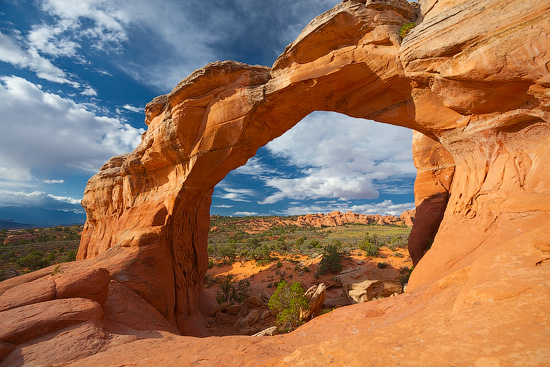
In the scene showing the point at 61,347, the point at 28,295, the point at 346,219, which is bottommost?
the point at 61,347

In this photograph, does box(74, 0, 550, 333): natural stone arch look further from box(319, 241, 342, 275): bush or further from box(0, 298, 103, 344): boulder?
box(319, 241, 342, 275): bush

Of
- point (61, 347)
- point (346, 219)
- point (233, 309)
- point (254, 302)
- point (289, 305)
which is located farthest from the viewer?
point (346, 219)

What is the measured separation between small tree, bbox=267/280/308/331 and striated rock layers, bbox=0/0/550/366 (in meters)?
3.70

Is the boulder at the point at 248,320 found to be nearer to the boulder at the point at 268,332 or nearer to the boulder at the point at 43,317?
the boulder at the point at 268,332

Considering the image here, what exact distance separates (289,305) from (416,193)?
9.80m

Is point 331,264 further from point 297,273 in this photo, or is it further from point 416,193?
point 416,193

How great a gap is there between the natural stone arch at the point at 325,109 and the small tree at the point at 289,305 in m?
4.41

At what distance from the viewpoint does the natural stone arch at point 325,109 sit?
6547 mm

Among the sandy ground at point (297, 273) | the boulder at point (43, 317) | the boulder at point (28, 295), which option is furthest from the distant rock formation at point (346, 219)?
the boulder at point (43, 317)

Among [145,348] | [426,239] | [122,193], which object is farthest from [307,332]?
[122,193]

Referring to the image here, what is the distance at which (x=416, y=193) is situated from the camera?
13711 millimetres

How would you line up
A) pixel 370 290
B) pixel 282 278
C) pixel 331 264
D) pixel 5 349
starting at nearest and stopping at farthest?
pixel 5 349 → pixel 370 290 → pixel 331 264 → pixel 282 278

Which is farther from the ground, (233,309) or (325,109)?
(325,109)

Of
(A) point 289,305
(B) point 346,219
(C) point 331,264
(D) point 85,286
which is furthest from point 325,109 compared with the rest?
(B) point 346,219
